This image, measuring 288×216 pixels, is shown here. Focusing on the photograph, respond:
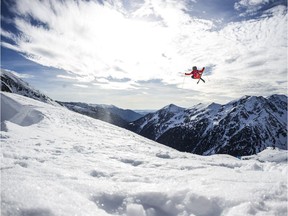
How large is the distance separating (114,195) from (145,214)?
0.85 m

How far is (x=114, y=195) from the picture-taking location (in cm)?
484

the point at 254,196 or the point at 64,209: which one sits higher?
the point at 254,196

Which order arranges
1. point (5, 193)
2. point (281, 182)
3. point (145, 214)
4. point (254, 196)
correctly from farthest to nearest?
point (281, 182) → point (254, 196) → point (145, 214) → point (5, 193)

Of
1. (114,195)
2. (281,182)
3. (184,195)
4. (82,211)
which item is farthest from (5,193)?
(281,182)

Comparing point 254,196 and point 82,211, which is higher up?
point 254,196

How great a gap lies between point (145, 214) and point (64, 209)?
5.00 feet

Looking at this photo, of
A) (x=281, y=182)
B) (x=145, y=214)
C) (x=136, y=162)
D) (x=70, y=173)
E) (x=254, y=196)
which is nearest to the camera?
(x=145, y=214)

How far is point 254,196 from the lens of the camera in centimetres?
465

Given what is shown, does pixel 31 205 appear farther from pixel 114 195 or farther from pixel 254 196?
pixel 254 196

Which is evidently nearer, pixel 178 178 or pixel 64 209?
pixel 64 209

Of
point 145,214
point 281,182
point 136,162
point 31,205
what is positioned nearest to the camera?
point 31,205

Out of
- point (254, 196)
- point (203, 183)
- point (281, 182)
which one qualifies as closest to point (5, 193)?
point (203, 183)

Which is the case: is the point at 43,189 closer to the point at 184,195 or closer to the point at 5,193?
the point at 5,193

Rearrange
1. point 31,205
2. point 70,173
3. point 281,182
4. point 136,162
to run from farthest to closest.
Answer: point 136,162 < point 70,173 < point 281,182 < point 31,205
